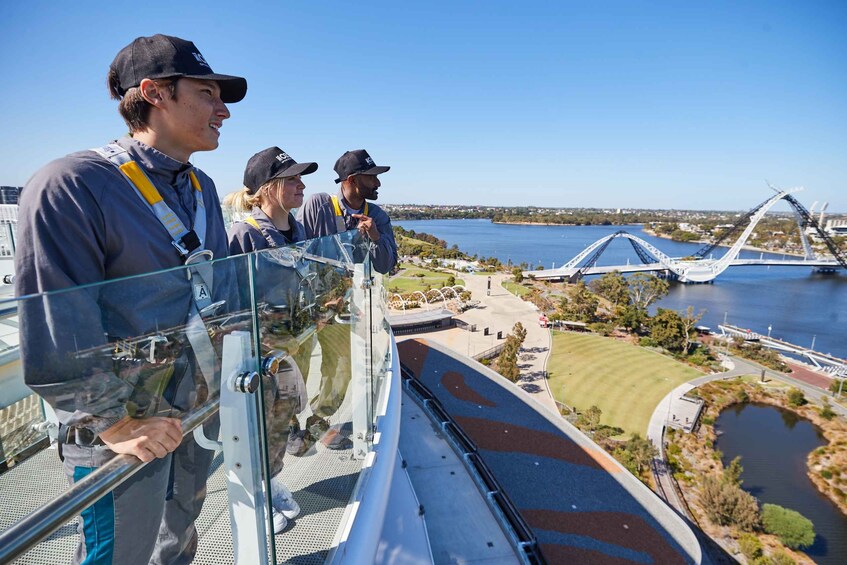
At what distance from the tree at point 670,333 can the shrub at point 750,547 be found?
536 inches

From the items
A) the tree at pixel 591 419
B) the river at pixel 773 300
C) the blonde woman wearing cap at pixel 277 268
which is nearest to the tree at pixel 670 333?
the river at pixel 773 300

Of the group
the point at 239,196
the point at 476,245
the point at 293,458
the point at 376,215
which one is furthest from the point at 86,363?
the point at 476,245

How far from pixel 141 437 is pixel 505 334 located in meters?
23.6

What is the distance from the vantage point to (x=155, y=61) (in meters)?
1.23

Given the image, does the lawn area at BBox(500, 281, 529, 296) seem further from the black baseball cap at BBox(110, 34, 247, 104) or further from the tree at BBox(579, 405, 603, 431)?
the black baseball cap at BBox(110, 34, 247, 104)

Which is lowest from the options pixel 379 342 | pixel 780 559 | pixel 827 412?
pixel 780 559

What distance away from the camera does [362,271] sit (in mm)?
2309

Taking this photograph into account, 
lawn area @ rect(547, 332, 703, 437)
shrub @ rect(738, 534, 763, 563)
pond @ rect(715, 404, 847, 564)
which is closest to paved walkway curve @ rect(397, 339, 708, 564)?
shrub @ rect(738, 534, 763, 563)

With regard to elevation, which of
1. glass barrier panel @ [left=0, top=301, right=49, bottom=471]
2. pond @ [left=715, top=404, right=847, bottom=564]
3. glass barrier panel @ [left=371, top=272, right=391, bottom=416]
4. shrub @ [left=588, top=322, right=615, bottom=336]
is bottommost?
pond @ [left=715, top=404, right=847, bottom=564]

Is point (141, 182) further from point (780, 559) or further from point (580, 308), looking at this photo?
point (580, 308)

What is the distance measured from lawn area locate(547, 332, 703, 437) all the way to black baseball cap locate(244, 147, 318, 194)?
15498mm

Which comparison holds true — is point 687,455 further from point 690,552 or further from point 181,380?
point 181,380

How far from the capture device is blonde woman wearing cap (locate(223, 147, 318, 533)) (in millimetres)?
1277

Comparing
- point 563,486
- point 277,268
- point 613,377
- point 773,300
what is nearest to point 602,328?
point 613,377
